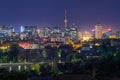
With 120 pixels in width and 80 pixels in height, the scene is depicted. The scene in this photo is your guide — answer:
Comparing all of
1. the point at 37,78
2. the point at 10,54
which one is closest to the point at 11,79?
the point at 37,78

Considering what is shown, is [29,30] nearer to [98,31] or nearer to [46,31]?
[46,31]

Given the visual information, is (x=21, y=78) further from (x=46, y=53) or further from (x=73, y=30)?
(x=73, y=30)

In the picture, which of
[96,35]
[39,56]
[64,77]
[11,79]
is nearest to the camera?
[11,79]

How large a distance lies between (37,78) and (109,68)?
11.5 feet

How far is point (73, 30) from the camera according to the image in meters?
73.2

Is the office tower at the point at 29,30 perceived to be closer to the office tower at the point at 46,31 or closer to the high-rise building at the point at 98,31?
the office tower at the point at 46,31

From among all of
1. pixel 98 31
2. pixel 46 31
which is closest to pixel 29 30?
pixel 46 31

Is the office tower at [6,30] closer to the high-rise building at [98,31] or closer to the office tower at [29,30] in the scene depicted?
the office tower at [29,30]

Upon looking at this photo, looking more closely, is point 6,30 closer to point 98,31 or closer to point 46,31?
point 46,31

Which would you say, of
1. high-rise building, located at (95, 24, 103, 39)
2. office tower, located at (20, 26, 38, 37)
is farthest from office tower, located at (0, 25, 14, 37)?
high-rise building, located at (95, 24, 103, 39)

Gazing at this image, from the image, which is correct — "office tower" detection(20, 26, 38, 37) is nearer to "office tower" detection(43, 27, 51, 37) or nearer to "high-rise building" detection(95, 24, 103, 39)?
"office tower" detection(43, 27, 51, 37)

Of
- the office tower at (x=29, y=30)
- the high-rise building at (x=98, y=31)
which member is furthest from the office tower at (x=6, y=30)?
the high-rise building at (x=98, y=31)

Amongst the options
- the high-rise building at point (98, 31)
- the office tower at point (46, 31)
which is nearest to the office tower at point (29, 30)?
the office tower at point (46, 31)

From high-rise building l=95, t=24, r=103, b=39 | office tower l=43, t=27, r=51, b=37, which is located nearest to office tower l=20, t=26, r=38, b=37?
office tower l=43, t=27, r=51, b=37
